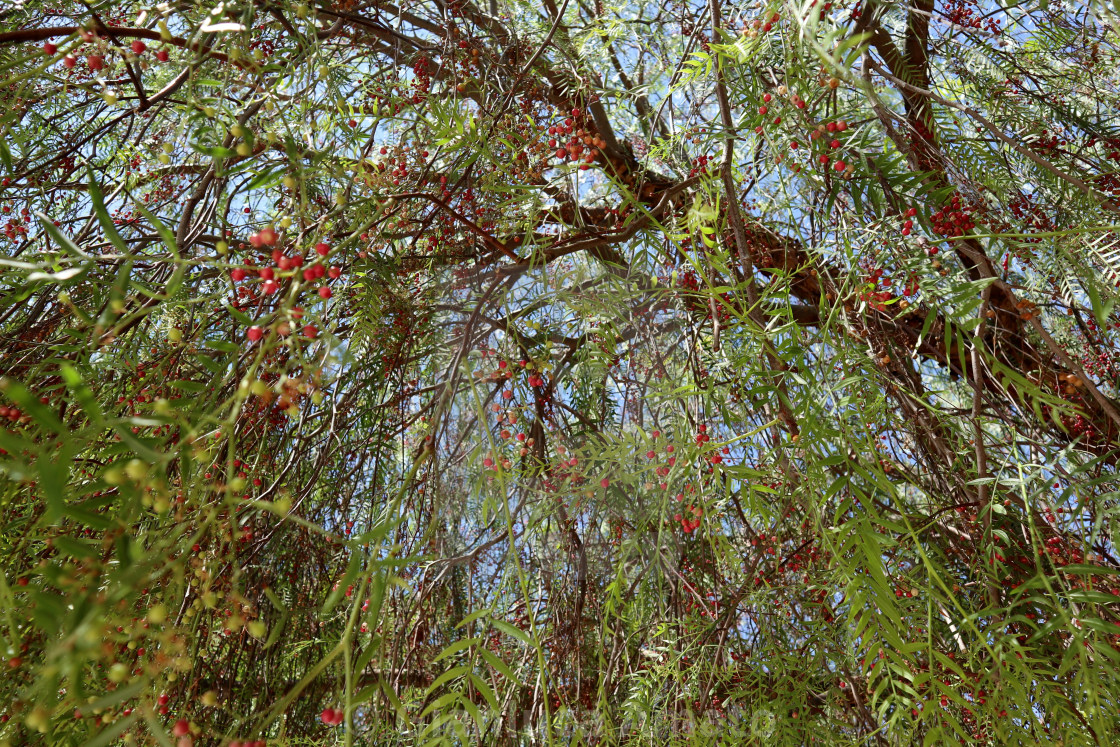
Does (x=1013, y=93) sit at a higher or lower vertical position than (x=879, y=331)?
higher

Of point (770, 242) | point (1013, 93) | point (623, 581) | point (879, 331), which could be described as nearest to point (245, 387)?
point (623, 581)

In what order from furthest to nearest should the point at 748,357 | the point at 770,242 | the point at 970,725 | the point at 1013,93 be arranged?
the point at 770,242
the point at 1013,93
the point at 970,725
the point at 748,357

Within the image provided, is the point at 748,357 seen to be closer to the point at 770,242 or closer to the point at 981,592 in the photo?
the point at 981,592

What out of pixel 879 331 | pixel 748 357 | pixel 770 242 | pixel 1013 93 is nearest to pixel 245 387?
pixel 748 357

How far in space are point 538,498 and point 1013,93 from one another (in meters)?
1.39

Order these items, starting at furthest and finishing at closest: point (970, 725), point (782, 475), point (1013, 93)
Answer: point (1013, 93) < point (970, 725) < point (782, 475)

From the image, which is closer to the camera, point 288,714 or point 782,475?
point 782,475

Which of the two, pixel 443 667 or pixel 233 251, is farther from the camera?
pixel 443 667

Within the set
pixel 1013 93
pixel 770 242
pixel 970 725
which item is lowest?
pixel 970 725

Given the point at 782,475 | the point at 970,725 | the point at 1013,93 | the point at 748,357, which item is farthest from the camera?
the point at 1013,93

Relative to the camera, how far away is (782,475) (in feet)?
3.19

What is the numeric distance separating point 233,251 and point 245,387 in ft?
2.82

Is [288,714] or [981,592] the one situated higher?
[981,592]

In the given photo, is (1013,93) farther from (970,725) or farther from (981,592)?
(970,725)
